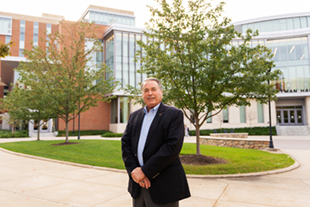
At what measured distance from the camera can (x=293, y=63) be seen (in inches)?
1503

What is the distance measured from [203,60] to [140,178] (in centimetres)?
721

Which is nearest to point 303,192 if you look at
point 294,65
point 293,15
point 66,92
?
point 66,92

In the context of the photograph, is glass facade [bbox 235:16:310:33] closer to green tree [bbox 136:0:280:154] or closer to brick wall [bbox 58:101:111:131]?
brick wall [bbox 58:101:111:131]

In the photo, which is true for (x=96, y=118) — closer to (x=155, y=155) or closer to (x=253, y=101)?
(x=253, y=101)

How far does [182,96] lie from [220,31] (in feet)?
9.79

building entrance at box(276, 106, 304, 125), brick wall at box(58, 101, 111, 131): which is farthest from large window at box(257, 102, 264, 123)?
brick wall at box(58, 101, 111, 131)

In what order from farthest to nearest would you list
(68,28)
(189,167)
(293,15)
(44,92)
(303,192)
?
(293,15) → (68,28) → (44,92) → (189,167) → (303,192)

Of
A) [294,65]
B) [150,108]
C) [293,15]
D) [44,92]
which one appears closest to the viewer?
[150,108]

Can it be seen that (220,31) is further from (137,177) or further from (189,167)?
(137,177)

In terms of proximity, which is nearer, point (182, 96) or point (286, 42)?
point (182, 96)

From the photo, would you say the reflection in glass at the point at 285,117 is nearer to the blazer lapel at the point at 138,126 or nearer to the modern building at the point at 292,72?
the modern building at the point at 292,72

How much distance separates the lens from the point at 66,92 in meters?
15.2

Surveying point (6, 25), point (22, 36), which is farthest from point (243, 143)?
point (6, 25)

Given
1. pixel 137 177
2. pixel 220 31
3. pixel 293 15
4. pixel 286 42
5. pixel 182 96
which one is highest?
pixel 293 15
